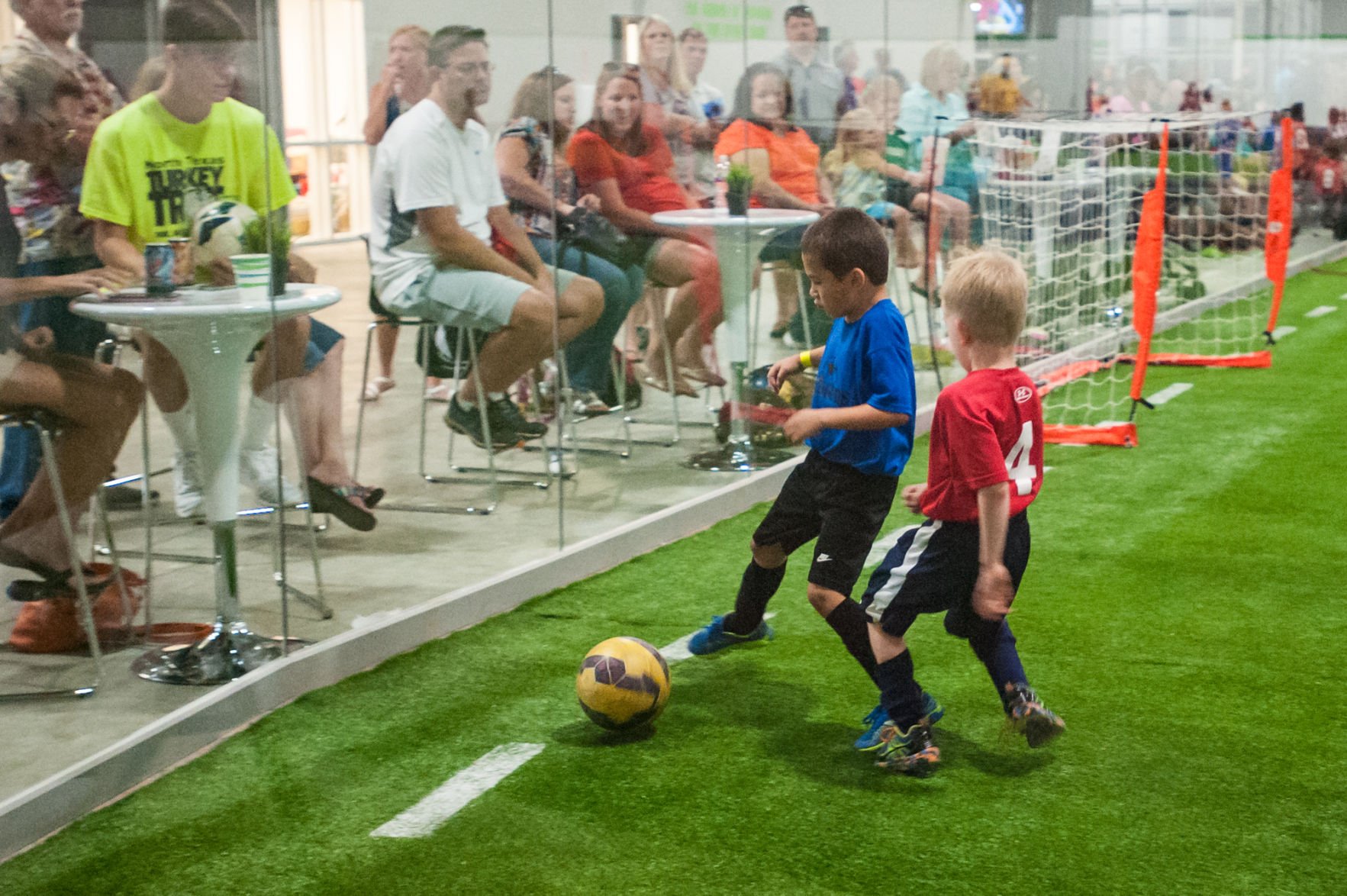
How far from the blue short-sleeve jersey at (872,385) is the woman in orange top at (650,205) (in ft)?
7.39

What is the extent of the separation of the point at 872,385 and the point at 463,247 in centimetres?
210

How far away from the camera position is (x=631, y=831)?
3.46 meters

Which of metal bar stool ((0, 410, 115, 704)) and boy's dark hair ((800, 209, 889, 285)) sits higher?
boy's dark hair ((800, 209, 889, 285))

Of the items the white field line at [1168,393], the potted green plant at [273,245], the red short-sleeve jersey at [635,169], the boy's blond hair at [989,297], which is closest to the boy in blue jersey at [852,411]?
the boy's blond hair at [989,297]

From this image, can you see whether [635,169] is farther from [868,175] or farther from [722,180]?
[868,175]

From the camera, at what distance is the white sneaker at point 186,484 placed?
14.1 ft

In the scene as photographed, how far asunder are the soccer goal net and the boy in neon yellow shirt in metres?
5.01

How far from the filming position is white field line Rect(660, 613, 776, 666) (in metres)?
4.71

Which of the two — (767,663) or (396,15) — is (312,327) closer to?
(396,15)

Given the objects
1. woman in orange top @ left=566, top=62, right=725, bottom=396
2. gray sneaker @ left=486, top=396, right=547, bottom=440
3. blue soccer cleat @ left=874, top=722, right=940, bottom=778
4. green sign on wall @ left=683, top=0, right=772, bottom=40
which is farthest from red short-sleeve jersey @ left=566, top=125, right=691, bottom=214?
blue soccer cleat @ left=874, top=722, right=940, bottom=778

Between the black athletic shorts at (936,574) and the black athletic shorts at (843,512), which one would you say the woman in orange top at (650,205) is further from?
the black athletic shorts at (936,574)

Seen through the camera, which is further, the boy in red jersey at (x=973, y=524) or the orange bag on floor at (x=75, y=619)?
the orange bag on floor at (x=75, y=619)

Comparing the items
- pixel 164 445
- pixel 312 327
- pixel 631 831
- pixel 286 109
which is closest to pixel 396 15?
pixel 286 109

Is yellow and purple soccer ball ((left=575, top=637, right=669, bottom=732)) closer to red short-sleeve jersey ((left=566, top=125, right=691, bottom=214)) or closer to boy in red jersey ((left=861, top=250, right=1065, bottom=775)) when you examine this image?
boy in red jersey ((left=861, top=250, right=1065, bottom=775))
